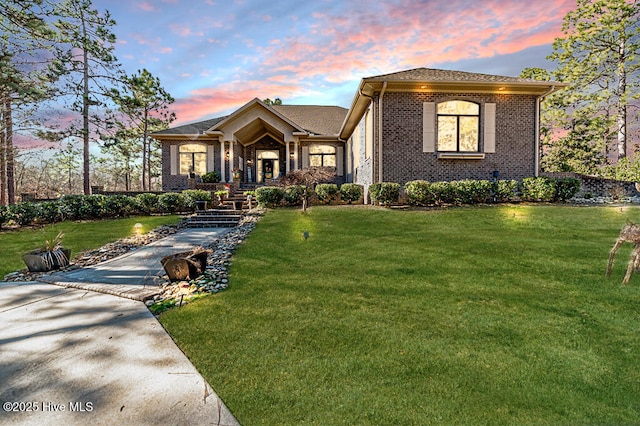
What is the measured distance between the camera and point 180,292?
4316mm

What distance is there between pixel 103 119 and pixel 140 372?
20.2 metres

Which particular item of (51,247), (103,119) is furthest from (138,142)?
(51,247)

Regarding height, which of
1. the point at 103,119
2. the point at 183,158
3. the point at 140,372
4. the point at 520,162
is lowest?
the point at 140,372

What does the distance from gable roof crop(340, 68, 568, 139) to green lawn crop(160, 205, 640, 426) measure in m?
7.45

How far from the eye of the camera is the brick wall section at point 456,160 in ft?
38.4

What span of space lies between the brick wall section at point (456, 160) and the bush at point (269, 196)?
4.33 m

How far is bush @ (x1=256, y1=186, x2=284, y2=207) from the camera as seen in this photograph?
1254 centimetres

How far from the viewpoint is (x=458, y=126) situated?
12117 millimetres

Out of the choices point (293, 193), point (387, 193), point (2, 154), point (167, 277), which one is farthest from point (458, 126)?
point (2, 154)

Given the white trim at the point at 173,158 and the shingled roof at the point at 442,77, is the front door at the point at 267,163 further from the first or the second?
the shingled roof at the point at 442,77

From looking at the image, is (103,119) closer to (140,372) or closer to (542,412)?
(140,372)

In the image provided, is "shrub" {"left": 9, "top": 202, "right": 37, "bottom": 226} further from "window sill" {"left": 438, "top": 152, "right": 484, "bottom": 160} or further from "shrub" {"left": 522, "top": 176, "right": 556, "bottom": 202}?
"shrub" {"left": 522, "top": 176, "right": 556, "bottom": 202}

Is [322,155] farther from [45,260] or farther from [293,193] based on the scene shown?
[45,260]

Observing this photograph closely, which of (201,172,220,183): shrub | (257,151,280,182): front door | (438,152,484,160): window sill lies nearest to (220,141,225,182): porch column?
(201,172,220,183): shrub
